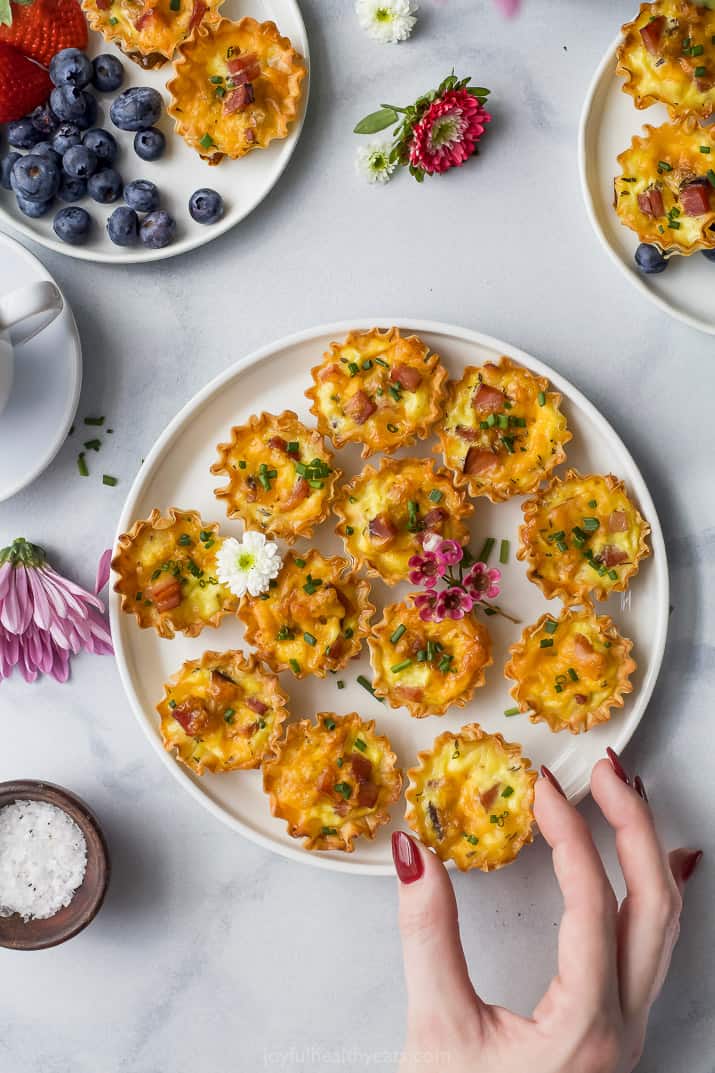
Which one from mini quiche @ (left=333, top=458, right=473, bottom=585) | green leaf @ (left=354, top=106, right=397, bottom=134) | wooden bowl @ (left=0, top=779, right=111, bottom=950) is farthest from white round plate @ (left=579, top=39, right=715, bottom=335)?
wooden bowl @ (left=0, top=779, right=111, bottom=950)

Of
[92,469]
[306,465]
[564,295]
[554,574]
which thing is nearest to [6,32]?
[92,469]

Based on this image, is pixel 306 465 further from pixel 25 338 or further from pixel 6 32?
pixel 6 32

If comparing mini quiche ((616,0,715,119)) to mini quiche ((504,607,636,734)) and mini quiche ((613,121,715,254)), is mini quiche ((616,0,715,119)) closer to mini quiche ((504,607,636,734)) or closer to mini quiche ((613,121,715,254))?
mini quiche ((613,121,715,254))

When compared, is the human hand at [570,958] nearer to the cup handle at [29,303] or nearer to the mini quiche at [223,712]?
the mini quiche at [223,712]

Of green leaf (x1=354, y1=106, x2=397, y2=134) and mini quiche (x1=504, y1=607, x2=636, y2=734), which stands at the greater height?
green leaf (x1=354, y1=106, x2=397, y2=134)

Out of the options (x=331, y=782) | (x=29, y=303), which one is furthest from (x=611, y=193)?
(x=331, y=782)

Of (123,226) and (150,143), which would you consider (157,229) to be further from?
(150,143)
